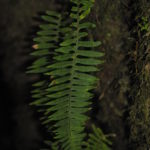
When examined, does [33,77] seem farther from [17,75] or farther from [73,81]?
[73,81]

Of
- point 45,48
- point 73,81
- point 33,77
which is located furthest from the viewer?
point 33,77

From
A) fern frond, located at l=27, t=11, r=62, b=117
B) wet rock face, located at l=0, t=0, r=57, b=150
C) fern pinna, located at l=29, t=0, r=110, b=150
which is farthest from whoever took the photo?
wet rock face, located at l=0, t=0, r=57, b=150

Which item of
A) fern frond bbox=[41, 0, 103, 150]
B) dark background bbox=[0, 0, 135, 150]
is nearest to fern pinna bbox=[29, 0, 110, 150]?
fern frond bbox=[41, 0, 103, 150]

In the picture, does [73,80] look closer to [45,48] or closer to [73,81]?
[73,81]

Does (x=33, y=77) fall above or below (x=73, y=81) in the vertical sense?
below

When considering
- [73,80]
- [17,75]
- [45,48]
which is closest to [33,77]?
[17,75]

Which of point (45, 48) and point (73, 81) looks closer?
point (73, 81)

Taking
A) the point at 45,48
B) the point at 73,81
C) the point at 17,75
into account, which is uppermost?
the point at 45,48

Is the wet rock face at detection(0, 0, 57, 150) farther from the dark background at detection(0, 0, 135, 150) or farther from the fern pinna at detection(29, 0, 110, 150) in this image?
the fern pinna at detection(29, 0, 110, 150)

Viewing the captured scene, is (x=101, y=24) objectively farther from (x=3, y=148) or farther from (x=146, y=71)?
(x=3, y=148)

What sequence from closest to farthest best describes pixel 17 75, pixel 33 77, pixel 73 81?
pixel 73 81 < pixel 33 77 < pixel 17 75

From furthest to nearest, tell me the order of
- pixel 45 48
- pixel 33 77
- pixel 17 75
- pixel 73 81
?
pixel 17 75
pixel 33 77
pixel 45 48
pixel 73 81
